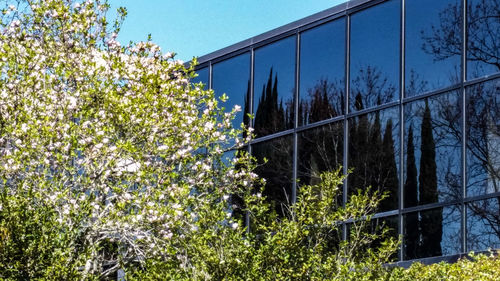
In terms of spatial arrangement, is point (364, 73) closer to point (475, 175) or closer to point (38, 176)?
point (475, 175)

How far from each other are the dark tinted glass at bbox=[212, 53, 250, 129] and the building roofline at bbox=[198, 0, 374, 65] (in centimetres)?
26

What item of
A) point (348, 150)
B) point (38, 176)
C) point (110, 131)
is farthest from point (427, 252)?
point (38, 176)

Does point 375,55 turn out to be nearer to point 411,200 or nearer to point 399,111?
point 399,111

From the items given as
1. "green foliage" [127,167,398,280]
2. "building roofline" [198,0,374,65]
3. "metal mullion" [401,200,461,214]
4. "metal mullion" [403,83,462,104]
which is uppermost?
"building roofline" [198,0,374,65]

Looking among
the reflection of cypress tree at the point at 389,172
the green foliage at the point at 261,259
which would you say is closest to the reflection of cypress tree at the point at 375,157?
the reflection of cypress tree at the point at 389,172

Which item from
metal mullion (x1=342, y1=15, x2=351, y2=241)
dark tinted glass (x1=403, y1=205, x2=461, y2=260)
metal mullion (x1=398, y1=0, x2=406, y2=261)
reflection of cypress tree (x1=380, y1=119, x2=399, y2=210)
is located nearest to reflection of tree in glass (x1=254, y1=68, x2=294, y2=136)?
metal mullion (x1=342, y1=15, x2=351, y2=241)

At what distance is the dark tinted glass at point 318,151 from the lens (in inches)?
778

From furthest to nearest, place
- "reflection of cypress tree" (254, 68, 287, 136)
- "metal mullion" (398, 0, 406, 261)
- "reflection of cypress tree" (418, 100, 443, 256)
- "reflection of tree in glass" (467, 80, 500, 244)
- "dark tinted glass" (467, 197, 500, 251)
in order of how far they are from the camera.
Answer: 1. "reflection of cypress tree" (254, 68, 287, 136)
2. "metal mullion" (398, 0, 406, 261)
3. "reflection of cypress tree" (418, 100, 443, 256)
4. "reflection of tree in glass" (467, 80, 500, 244)
5. "dark tinted glass" (467, 197, 500, 251)

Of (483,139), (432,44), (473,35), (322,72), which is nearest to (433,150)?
(483,139)

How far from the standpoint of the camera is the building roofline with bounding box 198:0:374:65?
20188 millimetres

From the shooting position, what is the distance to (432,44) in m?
18.0

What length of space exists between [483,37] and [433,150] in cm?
243

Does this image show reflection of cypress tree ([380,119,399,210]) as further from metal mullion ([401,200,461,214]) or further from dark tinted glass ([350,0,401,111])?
dark tinted glass ([350,0,401,111])

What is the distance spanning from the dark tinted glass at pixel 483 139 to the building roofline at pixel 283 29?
4.03m
